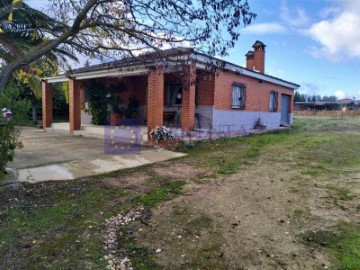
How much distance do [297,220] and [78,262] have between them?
2928 millimetres

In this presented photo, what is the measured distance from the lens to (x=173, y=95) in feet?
51.4

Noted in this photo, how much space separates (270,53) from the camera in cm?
2081

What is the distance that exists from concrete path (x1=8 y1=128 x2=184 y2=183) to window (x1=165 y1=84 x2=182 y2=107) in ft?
18.1

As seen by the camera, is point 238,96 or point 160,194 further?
point 238,96

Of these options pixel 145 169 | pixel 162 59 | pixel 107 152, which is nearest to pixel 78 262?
pixel 145 169

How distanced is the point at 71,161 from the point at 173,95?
27.7 ft

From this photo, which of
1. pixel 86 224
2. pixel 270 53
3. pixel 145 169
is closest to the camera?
pixel 86 224

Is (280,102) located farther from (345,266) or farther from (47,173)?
(345,266)

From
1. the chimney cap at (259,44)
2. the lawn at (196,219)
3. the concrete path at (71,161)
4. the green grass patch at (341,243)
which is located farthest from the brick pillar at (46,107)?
the green grass patch at (341,243)

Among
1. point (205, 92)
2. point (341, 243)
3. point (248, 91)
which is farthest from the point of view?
point (248, 91)

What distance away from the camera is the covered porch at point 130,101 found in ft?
36.3

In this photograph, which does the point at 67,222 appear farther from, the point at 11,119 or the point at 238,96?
the point at 238,96

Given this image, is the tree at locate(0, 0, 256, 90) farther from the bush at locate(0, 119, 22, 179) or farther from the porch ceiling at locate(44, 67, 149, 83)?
the porch ceiling at locate(44, 67, 149, 83)

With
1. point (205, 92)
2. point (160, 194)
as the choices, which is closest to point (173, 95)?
point (205, 92)
